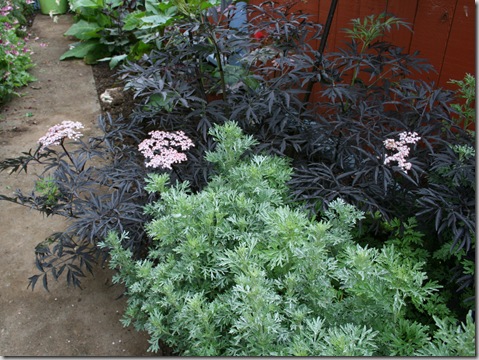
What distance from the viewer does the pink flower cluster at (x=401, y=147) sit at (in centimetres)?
171

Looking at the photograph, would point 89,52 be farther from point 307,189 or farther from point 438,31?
point 307,189

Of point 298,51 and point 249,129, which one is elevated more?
point 298,51

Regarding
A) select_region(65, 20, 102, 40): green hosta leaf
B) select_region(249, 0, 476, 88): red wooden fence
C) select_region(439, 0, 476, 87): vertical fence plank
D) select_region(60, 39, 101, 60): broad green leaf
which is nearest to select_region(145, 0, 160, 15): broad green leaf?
select_region(249, 0, 476, 88): red wooden fence

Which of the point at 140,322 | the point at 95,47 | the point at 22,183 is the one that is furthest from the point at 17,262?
the point at 95,47

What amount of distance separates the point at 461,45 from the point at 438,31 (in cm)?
14

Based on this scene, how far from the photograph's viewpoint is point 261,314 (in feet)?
4.20

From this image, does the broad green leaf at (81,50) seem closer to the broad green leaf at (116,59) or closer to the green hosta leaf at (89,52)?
the green hosta leaf at (89,52)

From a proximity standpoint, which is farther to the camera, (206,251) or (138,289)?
(138,289)

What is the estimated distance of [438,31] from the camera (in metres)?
2.30

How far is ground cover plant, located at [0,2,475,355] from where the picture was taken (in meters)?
1.41

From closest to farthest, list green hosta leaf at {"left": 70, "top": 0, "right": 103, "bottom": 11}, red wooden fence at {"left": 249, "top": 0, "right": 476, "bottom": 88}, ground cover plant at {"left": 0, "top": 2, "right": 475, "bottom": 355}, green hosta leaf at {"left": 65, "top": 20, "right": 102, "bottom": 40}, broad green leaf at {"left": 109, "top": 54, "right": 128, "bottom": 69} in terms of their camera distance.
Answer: ground cover plant at {"left": 0, "top": 2, "right": 475, "bottom": 355}, red wooden fence at {"left": 249, "top": 0, "right": 476, "bottom": 88}, broad green leaf at {"left": 109, "top": 54, "right": 128, "bottom": 69}, green hosta leaf at {"left": 70, "top": 0, "right": 103, "bottom": 11}, green hosta leaf at {"left": 65, "top": 20, "right": 102, "bottom": 40}

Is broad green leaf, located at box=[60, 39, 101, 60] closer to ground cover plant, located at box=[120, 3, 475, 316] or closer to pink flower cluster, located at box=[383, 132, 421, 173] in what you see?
ground cover plant, located at box=[120, 3, 475, 316]

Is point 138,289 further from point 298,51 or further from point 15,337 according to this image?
point 298,51

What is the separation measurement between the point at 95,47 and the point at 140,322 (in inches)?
158
